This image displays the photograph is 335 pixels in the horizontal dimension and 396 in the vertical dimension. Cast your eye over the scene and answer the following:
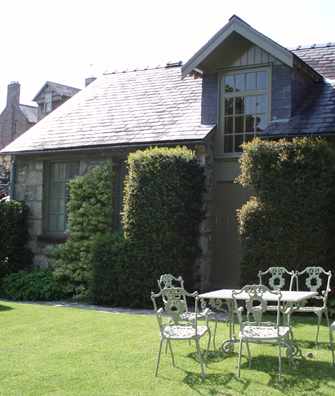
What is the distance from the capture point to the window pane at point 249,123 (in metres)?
12.6

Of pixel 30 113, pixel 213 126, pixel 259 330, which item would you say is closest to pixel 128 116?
pixel 213 126

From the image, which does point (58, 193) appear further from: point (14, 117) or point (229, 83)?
point (14, 117)

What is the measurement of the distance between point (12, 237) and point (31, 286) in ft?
5.73

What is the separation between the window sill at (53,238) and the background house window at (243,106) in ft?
15.4

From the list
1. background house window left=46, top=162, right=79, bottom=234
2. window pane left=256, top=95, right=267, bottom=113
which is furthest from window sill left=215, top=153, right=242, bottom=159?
background house window left=46, top=162, right=79, bottom=234

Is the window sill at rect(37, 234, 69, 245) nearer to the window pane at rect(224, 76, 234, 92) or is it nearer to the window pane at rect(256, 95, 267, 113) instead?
the window pane at rect(224, 76, 234, 92)

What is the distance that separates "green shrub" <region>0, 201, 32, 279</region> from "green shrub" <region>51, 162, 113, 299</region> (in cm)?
114

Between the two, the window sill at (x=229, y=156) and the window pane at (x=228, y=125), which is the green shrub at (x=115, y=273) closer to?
the window sill at (x=229, y=156)

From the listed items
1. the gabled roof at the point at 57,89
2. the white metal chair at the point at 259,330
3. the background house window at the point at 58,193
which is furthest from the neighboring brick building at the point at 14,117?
the white metal chair at the point at 259,330

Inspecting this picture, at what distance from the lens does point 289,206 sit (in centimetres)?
1023

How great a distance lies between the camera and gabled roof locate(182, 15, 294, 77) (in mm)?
11773

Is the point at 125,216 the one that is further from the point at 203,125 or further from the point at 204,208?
the point at 203,125

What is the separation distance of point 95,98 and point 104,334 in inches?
382

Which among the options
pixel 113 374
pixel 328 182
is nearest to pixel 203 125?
pixel 328 182
